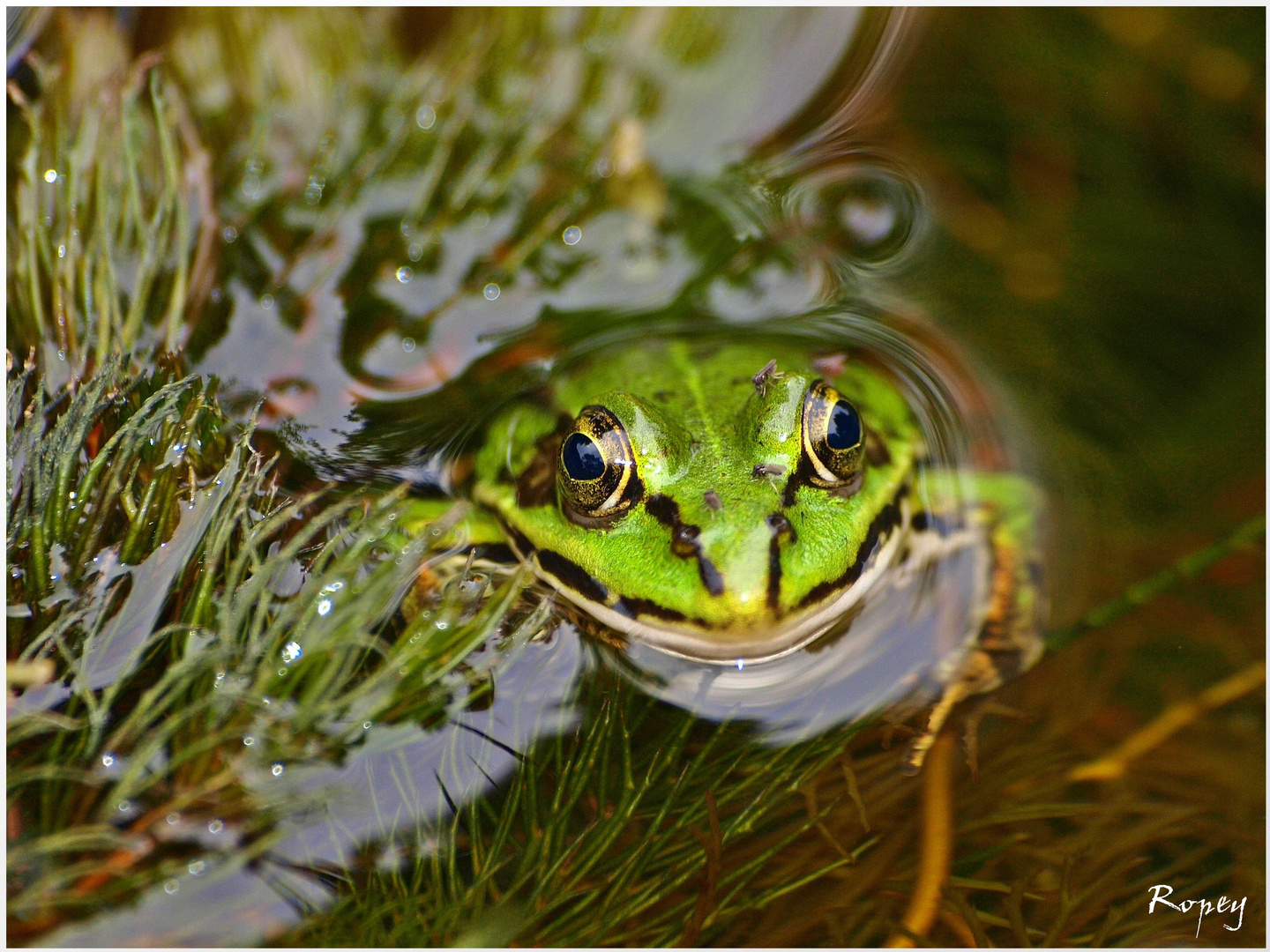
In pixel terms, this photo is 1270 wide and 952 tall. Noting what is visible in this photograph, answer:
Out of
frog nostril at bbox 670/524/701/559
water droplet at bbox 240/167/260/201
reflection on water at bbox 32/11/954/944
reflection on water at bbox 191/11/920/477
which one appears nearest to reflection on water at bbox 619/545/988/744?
reflection on water at bbox 32/11/954/944

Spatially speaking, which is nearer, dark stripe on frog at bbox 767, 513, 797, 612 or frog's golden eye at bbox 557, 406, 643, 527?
dark stripe on frog at bbox 767, 513, 797, 612

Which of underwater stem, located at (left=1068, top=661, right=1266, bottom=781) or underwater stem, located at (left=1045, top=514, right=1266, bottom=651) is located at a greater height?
underwater stem, located at (left=1045, top=514, right=1266, bottom=651)

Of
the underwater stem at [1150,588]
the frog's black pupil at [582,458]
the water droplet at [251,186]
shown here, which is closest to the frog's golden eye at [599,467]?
the frog's black pupil at [582,458]

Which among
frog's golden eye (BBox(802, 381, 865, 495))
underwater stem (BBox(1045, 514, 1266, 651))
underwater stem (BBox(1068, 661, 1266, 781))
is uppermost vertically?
frog's golden eye (BBox(802, 381, 865, 495))

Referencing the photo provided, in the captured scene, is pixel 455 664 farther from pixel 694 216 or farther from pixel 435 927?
pixel 694 216

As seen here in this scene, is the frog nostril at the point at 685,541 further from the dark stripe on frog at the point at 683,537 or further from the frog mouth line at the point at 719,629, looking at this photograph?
the frog mouth line at the point at 719,629

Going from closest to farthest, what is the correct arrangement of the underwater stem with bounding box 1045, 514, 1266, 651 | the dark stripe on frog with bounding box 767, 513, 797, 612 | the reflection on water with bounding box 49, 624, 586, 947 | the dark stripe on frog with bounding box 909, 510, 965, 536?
Answer: the reflection on water with bounding box 49, 624, 586, 947
the dark stripe on frog with bounding box 767, 513, 797, 612
the underwater stem with bounding box 1045, 514, 1266, 651
the dark stripe on frog with bounding box 909, 510, 965, 536

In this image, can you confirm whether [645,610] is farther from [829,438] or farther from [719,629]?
[829,438]

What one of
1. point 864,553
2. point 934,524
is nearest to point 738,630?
point 864,553

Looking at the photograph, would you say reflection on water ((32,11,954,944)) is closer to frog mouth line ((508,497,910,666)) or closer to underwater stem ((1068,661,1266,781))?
frog mouth line ((508,497,910,666))
